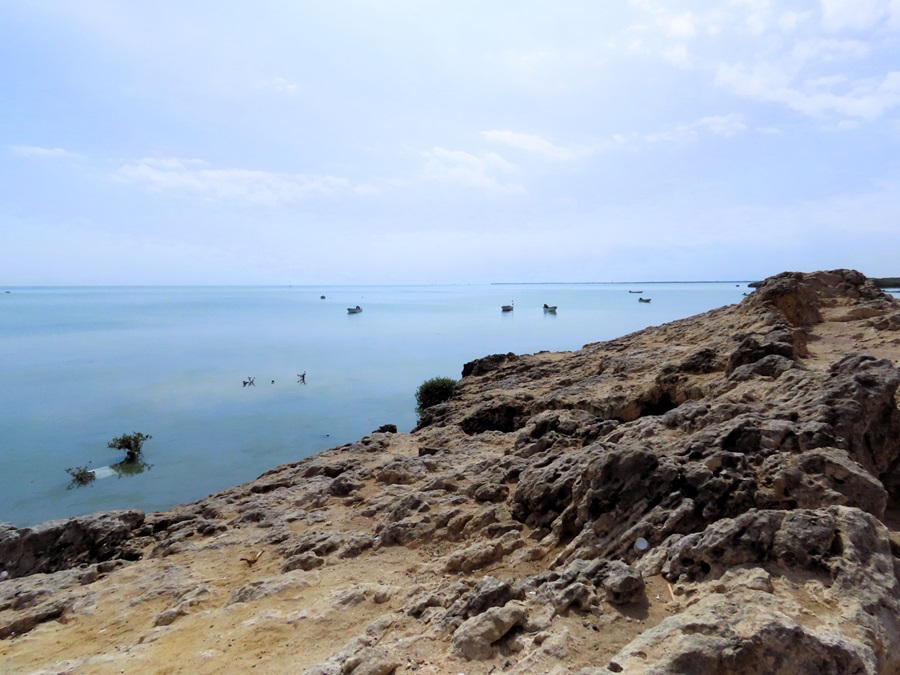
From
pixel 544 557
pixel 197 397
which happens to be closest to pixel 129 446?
pixel 197 397

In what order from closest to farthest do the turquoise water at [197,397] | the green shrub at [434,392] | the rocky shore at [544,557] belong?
1. the rocky shore at [544,557]
2. the turquoise water at [197,397]
3. the green shrub at [434,392]

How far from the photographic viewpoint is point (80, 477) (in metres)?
18.5

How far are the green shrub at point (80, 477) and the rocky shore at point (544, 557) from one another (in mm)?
11239

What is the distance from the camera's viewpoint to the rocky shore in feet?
Answer: 12.0

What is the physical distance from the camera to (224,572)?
6.99 meters

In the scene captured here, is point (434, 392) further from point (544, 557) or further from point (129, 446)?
point (544, 557)

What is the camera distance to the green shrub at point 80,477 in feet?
60.4

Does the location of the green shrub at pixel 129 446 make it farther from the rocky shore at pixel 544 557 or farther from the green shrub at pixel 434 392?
the rocky shore at pixel 544 557

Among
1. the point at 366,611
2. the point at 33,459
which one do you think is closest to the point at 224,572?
the point at 366,611

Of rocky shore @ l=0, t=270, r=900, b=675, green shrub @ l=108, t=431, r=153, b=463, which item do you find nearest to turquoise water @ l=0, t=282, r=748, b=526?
green shrub @ l=108, t=431, r=153, b=463

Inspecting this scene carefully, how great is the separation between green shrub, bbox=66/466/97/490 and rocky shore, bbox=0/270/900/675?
36.9 feet

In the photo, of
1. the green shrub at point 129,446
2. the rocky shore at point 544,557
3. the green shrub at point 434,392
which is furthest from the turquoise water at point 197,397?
the rocky shore at point 544,557

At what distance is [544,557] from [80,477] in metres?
19.1

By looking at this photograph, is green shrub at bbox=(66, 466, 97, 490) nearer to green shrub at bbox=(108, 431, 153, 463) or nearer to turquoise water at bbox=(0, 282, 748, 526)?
turquoise water at bbox=(0, 282, 748, 526)
